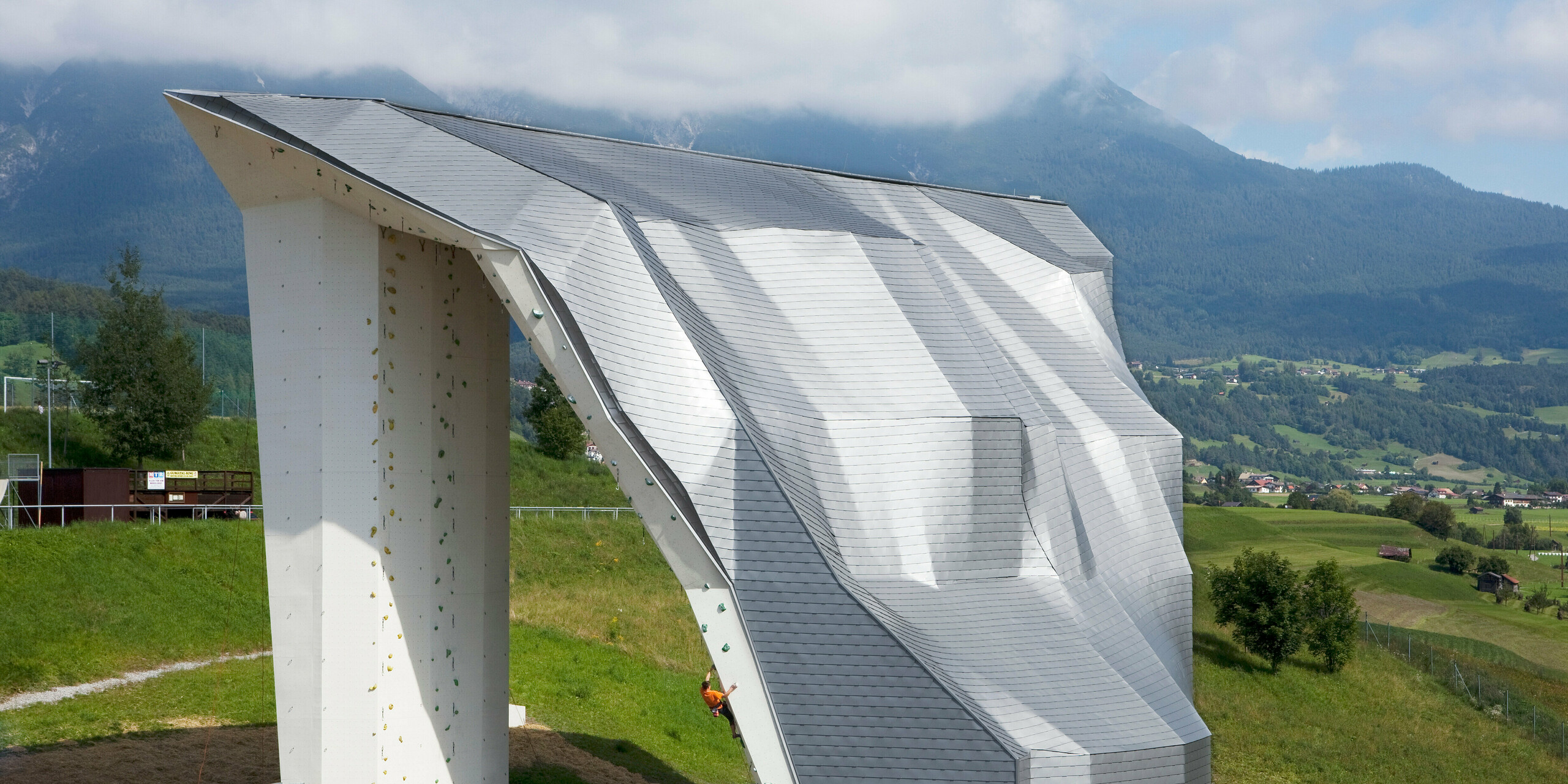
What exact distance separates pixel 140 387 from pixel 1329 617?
134 ft

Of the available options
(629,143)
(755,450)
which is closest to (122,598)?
(629,143)

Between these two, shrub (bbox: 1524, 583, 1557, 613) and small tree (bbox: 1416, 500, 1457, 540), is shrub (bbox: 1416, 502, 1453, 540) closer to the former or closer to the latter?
small tree (bbox: 1416, 500, 1457, 540)

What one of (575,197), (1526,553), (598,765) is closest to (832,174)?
(575,197)

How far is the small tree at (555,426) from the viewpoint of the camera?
56750 mm

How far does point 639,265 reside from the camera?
14445mm

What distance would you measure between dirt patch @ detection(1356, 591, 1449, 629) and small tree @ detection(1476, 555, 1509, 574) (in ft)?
41.3

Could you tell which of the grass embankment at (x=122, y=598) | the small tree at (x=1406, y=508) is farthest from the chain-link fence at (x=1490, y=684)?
the small tree at (x=1406, y=508)

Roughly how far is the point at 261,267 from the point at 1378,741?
109 ft

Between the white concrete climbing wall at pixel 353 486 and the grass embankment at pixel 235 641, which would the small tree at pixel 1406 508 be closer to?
the grass embankment at pixel 235 641

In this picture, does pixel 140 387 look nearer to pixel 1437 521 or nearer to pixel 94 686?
pixel 94 686

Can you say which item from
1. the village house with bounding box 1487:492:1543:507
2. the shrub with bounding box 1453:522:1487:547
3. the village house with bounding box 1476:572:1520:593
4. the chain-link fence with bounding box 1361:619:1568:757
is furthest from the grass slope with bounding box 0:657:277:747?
the village house with bounding box 1487:492:1543:507

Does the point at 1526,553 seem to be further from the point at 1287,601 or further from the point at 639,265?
the point at 639,265

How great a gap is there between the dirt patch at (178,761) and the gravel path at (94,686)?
3021 mm

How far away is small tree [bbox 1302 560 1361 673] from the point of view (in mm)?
40688
